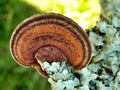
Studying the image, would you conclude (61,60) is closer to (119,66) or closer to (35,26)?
(35,26)

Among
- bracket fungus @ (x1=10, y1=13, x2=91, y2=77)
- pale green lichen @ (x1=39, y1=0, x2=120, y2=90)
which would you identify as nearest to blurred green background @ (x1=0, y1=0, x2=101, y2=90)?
pale green lichen @ (x1=39, y1=0, x2=120, y2=90)

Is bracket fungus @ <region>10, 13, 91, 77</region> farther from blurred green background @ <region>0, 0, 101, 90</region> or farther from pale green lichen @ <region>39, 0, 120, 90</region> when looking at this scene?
blurred green background @ <region>0, 0, 101, 90</region>

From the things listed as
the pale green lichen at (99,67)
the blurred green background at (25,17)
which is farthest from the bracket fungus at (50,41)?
the blurred green background at (25,17)

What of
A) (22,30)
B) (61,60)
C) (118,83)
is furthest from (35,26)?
(118,83)

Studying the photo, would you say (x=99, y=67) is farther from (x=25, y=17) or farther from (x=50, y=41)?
(x=25, y=17)

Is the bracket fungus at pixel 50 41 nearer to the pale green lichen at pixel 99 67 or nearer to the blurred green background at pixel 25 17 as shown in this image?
the pale green lichen at pixel 99 67

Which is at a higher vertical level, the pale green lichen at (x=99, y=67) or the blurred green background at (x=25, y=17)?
the blurred green background at (x=25, y=17)

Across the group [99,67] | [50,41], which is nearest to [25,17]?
[99,67]
